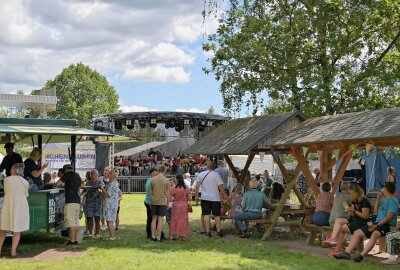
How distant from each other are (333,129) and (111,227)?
16.4 feet

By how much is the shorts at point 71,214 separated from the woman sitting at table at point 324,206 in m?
4.72

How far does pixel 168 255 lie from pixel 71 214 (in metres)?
2.29

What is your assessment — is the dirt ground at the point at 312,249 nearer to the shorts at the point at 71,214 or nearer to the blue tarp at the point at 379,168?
the shorts at the point at 71,214

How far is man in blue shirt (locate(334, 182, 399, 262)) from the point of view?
909 centimetres

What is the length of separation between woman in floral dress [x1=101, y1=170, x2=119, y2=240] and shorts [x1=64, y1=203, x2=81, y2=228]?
785mm

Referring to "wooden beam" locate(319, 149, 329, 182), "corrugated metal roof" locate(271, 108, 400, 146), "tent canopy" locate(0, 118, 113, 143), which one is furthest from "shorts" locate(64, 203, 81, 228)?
"wooden beam" locate(319, 149, 329, 182)

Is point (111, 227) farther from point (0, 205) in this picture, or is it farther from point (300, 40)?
point (300, 40)

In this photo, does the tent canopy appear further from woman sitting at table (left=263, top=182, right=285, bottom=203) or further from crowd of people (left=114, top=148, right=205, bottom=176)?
crowd of people (left=114, top=148, right=205, bottom=176)

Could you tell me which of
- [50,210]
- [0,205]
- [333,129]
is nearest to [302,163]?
[333,129]

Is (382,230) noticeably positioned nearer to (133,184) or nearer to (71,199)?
(71,199)

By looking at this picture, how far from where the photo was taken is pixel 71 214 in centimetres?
1080

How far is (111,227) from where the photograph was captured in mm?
11617

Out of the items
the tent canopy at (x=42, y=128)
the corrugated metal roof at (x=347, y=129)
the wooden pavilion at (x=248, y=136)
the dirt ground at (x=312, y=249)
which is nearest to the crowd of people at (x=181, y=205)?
the dirt ground at (x=312, y=249)

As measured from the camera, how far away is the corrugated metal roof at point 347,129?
9.45 meters
